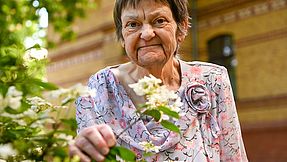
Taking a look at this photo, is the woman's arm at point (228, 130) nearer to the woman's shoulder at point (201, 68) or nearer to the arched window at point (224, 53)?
the woman's shoulder at point (201, 68)

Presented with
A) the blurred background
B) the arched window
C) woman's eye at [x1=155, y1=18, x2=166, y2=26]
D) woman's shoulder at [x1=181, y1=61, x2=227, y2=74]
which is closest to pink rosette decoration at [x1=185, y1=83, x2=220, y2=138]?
woman's shoulder at [x1=181, y1=61, x2=227, y2=74]

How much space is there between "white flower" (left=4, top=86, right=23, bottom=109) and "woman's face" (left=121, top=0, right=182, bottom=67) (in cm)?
73

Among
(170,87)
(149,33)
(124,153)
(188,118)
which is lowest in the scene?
(124,153)

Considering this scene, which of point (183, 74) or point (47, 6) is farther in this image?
point (47, 6)

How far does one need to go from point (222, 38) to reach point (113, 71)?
12.2 m

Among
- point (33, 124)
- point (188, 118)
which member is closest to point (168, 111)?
point (33, 124)

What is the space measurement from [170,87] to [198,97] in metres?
0.13

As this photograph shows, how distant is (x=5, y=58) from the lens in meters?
1.44

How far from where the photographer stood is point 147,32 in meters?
1.68

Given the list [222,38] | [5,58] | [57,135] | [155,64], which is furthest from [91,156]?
[222,38]

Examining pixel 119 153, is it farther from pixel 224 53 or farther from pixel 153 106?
pixel 224 53

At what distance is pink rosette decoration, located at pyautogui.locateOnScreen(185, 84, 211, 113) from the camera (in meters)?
1.87

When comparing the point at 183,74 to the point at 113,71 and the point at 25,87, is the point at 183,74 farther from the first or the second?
the point at 25,87

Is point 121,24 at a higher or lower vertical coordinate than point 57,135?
higher
